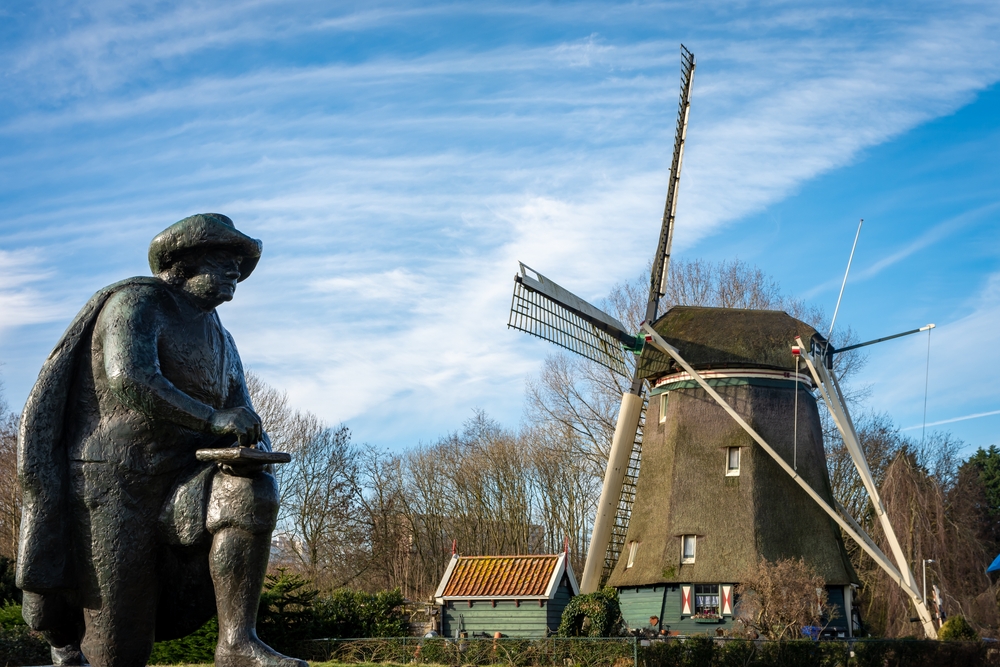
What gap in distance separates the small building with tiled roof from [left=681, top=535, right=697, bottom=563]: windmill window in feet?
8.48

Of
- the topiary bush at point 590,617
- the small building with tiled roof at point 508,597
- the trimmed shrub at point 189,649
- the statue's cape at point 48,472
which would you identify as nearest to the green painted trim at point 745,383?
the small building with tiled roof at point 508,597

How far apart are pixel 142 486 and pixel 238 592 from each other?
54 centimetres

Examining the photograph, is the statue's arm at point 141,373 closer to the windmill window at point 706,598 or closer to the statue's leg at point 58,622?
the statue's leg at point 58,622

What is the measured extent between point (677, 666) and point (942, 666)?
5.66 metres

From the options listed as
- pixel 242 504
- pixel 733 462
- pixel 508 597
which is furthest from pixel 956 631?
pixel 242 504

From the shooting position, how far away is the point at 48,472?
3762 mm

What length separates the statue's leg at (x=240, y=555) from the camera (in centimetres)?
352

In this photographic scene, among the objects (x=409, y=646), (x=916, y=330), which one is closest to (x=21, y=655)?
(x=409, y=646)

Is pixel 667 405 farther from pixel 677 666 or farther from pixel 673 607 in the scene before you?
pixel 677 666

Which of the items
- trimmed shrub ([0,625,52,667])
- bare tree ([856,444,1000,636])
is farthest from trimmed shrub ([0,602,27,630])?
bare tree ([856,444,1000,636])

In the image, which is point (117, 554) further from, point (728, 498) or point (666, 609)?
point (728, 498)

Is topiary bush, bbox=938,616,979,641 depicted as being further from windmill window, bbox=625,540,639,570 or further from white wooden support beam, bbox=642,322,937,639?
windmill window, bbox=625,540,639,570

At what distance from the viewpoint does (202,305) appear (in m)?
4.04

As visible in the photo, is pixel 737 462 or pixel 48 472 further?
pixel 737 462
